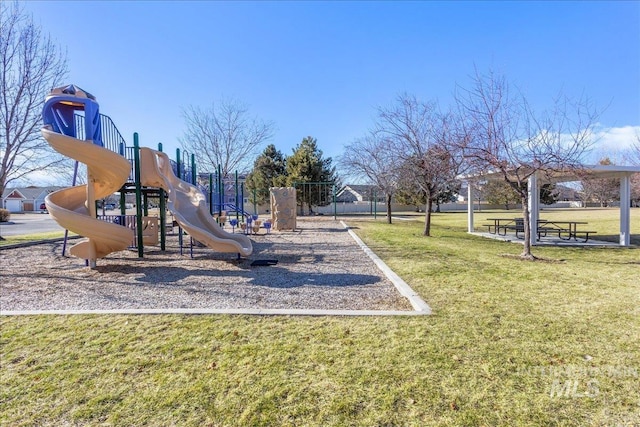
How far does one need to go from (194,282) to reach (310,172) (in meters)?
30.2

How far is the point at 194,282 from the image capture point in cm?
650

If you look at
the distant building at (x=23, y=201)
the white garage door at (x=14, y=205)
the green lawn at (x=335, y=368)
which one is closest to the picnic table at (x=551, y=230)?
the green lawn at (x=335, y=368)

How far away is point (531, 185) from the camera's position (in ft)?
39.9

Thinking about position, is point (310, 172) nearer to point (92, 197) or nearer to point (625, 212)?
point (625, 212)

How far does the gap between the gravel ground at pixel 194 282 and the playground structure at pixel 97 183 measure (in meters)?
0.64

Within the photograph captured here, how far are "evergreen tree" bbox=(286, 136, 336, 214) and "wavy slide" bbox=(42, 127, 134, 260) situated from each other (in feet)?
88.0

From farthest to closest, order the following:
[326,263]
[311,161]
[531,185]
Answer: [311,161], [531,185], [326,263]

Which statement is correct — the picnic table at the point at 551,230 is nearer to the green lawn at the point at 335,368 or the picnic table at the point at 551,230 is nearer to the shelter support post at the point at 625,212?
the shelter support post at the point at 625,212

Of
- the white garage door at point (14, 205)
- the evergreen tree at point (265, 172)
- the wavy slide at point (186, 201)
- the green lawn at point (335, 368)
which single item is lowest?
the green lawn at point (335, 368)

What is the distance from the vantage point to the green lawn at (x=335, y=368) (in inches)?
94.5

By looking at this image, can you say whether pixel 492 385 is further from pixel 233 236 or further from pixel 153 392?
pixel 233 236

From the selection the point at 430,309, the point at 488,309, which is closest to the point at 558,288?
the point at 488,309

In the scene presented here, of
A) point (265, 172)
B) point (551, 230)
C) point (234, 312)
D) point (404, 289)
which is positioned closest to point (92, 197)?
point (234, 312)

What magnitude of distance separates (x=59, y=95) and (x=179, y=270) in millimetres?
4636
